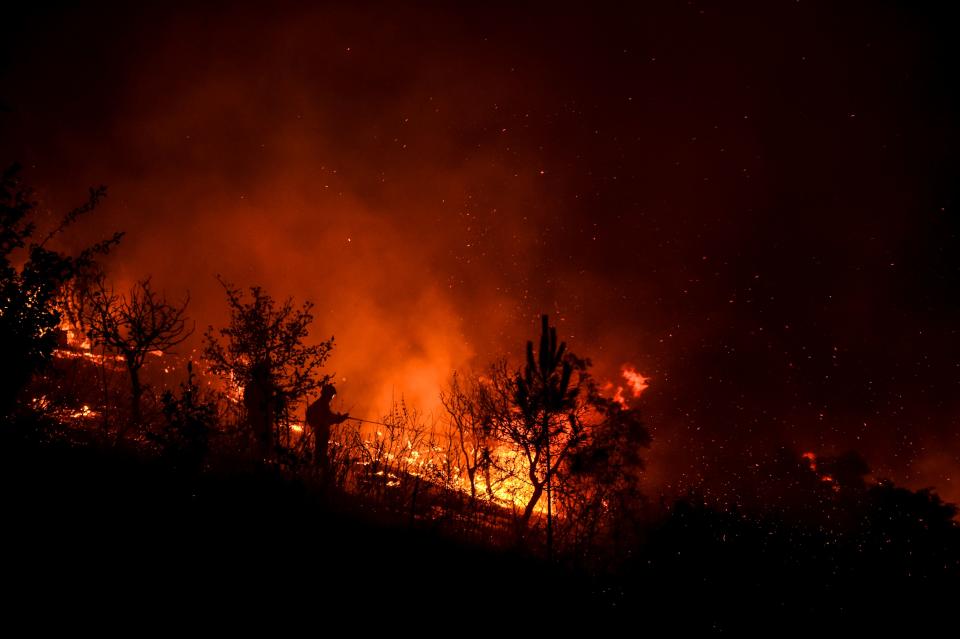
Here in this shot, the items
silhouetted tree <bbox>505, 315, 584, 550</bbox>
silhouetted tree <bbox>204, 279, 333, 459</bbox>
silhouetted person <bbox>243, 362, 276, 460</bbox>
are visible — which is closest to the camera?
silhouetted tree <bbox>505, 315, 584, 550</bbox>

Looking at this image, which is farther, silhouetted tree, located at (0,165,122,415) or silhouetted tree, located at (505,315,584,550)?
silhouetted tree, located at (505,315,584,550)

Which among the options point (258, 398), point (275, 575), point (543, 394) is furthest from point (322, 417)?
point (275, 575)

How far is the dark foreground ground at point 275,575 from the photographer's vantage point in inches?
232

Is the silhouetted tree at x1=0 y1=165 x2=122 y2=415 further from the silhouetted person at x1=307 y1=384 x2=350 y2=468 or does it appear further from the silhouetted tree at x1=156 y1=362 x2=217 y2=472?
the silhouetted person at x1=307 y1=384 x2=350 y2=468

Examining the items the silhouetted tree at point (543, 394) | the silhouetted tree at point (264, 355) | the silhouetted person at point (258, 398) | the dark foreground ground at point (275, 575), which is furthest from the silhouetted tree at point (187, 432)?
the silhouetted tree at point (543, 394)

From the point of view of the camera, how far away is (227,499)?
8688 millimetres

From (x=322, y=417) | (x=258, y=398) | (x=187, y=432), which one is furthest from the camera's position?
(x=322, y=417)

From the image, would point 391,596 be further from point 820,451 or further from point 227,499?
point 820,451

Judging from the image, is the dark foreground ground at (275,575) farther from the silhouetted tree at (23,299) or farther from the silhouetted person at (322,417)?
the silhouetted person at (322,417)

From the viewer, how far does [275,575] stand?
6.99 metres

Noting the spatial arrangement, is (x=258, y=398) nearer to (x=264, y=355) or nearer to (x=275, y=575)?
(x=264, y=355)

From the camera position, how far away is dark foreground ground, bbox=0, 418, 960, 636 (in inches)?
232

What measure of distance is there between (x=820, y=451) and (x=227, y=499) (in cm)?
9233

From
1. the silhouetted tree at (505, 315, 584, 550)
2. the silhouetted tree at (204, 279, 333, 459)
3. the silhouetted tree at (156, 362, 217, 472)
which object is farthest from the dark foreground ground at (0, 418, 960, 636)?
the silhouetted tree at (204, 279, 333, 459)
